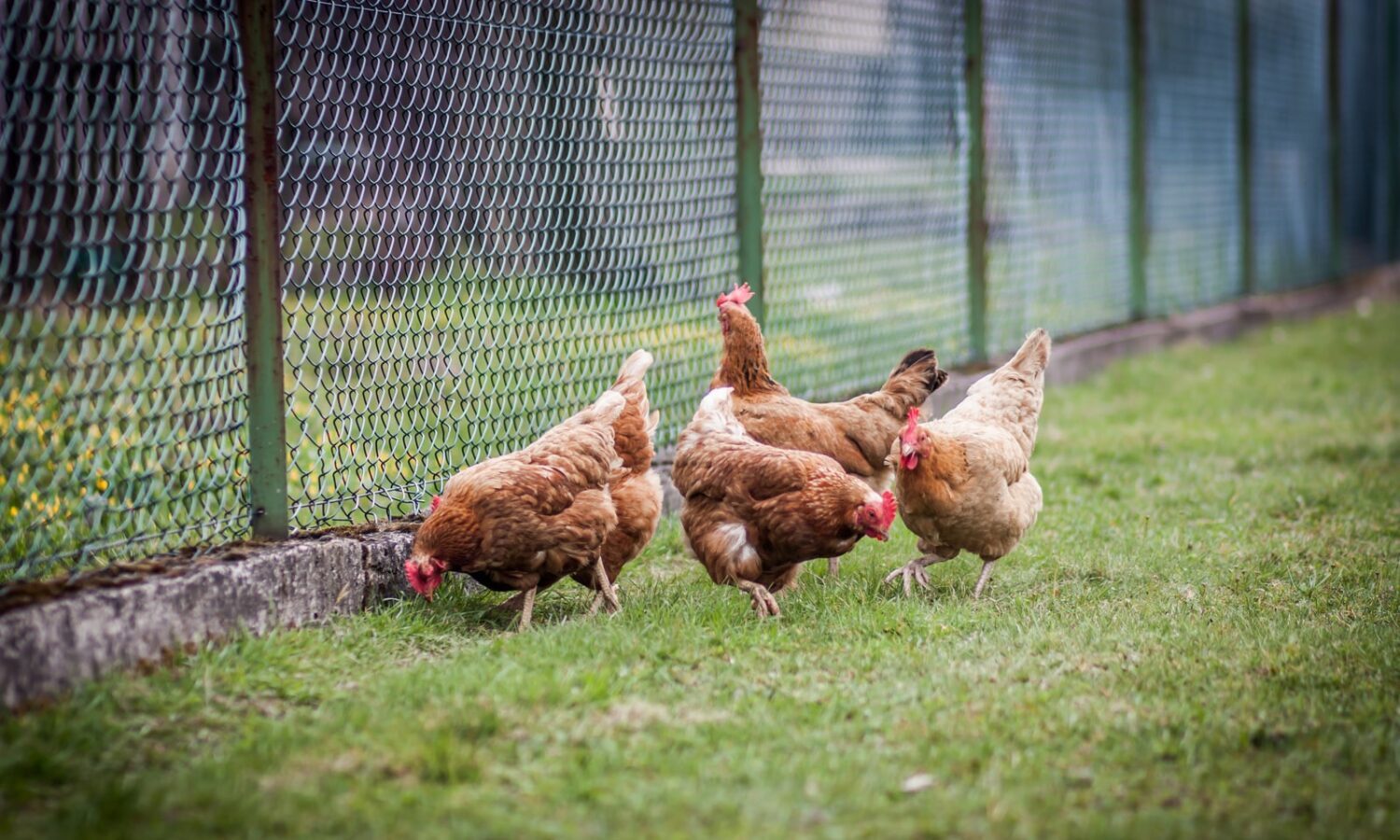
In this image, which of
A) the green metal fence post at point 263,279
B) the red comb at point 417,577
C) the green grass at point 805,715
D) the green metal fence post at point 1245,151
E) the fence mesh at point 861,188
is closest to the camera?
the green grass at point 805,715

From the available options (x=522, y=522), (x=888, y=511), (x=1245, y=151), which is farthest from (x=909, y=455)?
(x=1245, y=151)

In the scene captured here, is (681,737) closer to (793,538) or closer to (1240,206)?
(793,538)

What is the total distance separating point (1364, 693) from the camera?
12.2ft

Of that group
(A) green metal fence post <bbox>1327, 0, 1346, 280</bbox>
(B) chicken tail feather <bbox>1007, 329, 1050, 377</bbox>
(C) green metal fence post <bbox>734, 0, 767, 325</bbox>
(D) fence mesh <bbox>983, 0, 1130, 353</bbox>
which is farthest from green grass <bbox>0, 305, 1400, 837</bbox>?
(A) green metal fence post <bbox>1327, 0, 1346, 280</bbox>

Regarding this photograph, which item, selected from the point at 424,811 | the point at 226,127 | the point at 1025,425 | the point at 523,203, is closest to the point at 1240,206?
the point at 1025,425

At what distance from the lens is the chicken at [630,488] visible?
4.90m

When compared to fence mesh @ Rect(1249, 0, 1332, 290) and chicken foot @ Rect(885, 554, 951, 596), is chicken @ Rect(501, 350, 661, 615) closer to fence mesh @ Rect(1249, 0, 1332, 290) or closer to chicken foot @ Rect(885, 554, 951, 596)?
chicken foot @ Rect(885, 554, 951, 596)

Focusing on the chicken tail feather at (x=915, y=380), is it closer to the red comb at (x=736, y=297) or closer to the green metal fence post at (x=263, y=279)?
the red comb at (x=736, y=297)

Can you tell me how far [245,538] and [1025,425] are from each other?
3.15 metres

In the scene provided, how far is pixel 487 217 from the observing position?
17.1ft

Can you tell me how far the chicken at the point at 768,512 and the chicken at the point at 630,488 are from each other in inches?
6.2

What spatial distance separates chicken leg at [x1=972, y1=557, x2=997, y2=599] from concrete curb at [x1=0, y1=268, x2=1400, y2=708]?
212cm

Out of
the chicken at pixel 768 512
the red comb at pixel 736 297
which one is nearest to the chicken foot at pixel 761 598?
the chicken at pixel 768 512

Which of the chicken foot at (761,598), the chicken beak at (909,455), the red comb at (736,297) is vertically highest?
the red comb at (736,297)
